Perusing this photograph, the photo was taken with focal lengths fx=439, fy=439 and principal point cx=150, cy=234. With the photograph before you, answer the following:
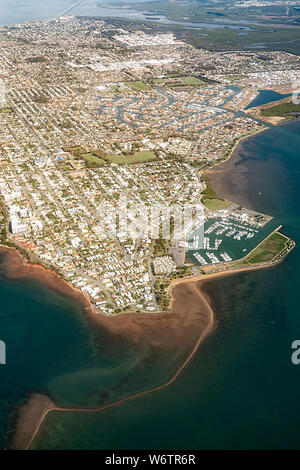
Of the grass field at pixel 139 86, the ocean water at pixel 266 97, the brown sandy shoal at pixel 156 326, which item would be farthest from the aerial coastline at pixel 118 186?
the ocean water at pixel 266 97

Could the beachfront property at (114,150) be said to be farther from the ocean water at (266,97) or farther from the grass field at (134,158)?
the ocean water at (266,97)

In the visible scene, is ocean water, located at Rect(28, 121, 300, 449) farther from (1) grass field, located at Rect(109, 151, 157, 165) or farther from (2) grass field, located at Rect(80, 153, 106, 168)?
(2) grass field, located at Rect(80, 153, 106, 168)

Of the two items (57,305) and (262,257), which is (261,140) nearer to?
(262,257)

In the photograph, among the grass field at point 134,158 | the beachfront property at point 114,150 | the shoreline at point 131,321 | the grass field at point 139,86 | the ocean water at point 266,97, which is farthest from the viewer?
the grass field at point 139,86

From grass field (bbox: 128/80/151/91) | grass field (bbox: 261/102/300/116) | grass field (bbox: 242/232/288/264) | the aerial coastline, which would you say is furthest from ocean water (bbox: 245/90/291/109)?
grass field (bbox: 242/232/288/264)

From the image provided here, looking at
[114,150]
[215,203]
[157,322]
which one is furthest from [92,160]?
[157,322]
